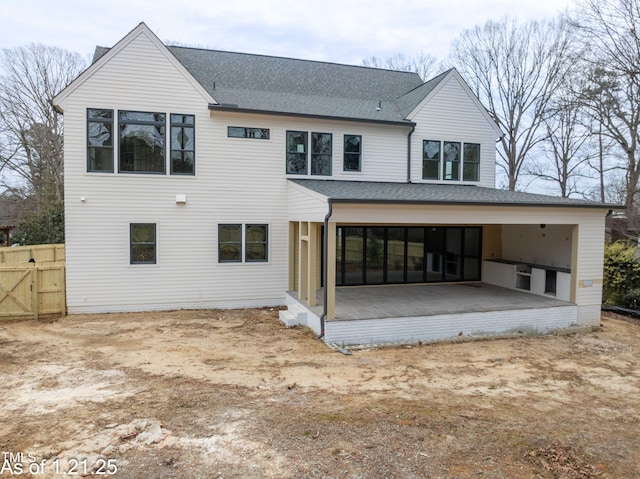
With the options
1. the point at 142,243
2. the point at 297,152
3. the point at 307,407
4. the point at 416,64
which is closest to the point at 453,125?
the point at 297,152

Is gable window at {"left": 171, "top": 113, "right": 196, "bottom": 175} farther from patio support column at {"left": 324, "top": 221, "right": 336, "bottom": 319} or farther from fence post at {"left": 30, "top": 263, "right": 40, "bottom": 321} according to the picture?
patio support column at {"left": 324, "top": 221, "right": 336, "bottom": 319}

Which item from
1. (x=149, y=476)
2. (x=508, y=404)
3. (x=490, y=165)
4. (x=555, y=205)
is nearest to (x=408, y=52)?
(x=490, y=165)

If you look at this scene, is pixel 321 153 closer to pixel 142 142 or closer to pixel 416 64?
pixel 142 142

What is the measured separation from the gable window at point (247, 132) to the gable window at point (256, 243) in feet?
8.92

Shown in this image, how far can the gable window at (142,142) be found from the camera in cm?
1138

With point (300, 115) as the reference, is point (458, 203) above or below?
below

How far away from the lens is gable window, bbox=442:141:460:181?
14.3 m

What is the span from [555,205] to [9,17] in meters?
23.4

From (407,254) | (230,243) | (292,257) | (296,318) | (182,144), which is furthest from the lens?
(407,254)

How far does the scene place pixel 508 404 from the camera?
233 inches

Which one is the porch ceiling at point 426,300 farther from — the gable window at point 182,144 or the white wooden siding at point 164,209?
the gable window at point 182,144

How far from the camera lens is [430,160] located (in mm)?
14172

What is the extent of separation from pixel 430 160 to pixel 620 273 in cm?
707

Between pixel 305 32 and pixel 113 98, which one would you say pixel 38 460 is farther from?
pixel 305 32
